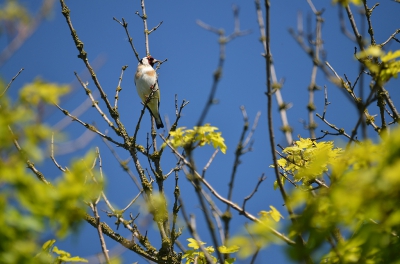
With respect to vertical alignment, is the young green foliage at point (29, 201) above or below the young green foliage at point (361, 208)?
above

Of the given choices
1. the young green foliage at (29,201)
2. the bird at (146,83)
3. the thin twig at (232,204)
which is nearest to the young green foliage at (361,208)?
the thin twig at (232,204)

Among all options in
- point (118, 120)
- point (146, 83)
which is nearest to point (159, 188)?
point (118, 120)

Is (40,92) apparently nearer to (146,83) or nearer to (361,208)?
(361,208)

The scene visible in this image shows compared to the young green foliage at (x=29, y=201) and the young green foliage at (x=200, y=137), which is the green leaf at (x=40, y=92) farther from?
the young green foliage at (x=200, y=137)

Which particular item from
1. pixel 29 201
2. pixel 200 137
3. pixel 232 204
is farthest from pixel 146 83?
pixel 29 201

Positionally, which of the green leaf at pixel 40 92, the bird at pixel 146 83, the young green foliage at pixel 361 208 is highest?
the bird at pixel 146 83

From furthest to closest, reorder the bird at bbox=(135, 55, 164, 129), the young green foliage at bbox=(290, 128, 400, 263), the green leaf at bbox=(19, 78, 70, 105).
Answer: the bird at bbox=(135, 55, 164, 129), the green leaf at bbox=(19, 78, 70, 105), the young green foliage at bbox=(290, 128, 400, 263)

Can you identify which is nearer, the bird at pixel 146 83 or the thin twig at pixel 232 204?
the thin twig at pixel 232 204

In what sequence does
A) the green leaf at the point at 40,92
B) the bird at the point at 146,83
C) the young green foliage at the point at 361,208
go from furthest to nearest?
the bird at the point at 146,83 < the green leaf at the point at 40,92 < the young green foliage at the point at 361,208

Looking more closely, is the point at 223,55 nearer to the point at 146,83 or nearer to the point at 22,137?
the point at 22,137

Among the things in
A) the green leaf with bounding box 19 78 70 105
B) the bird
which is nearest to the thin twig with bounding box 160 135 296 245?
the green leaf with bounding box 19 78 70 105

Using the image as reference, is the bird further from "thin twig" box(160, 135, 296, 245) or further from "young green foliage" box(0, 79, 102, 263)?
"young green foliage" box(0, 79, 102, 263)

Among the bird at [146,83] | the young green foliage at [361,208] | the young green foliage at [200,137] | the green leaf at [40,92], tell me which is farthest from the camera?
the bird at [146,83]

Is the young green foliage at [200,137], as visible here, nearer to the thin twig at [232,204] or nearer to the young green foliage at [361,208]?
the thin twig at [232,204]
